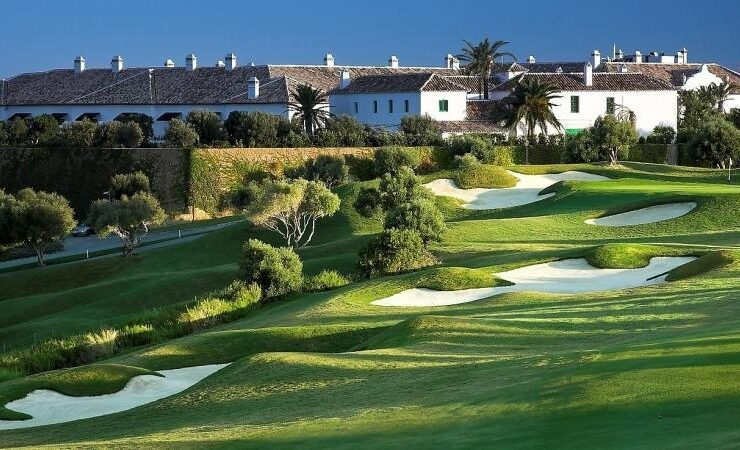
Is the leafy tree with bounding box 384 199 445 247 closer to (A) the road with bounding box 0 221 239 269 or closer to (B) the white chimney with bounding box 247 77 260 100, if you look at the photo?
(A) the road with bounding box 0 221 239 269

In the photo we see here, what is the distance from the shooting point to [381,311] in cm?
2870

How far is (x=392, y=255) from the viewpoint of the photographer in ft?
128

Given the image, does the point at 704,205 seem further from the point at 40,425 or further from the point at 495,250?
the point at 40,425

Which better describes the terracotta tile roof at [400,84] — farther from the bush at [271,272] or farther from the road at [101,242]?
the bush at [271,272]

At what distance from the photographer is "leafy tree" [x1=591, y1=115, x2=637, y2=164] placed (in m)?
75.6

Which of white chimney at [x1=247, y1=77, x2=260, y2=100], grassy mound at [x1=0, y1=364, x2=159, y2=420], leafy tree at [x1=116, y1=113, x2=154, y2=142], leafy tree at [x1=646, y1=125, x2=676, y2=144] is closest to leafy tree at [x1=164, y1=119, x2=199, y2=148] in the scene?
leafy tree at [x1=116, y1=113, x2=154, y2=142]

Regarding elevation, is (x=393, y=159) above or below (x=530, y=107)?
below

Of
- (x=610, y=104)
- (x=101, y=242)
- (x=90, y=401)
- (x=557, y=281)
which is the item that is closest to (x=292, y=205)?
(x=557, y=281)

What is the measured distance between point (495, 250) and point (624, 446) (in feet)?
95.5

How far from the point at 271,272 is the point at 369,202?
1822 cm

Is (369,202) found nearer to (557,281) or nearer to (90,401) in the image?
(557,281)

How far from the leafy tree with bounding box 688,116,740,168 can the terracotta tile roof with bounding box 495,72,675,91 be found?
69.7ft

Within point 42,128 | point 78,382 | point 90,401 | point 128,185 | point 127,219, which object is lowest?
point 90,401

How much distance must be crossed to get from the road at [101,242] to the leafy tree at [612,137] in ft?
78.1
